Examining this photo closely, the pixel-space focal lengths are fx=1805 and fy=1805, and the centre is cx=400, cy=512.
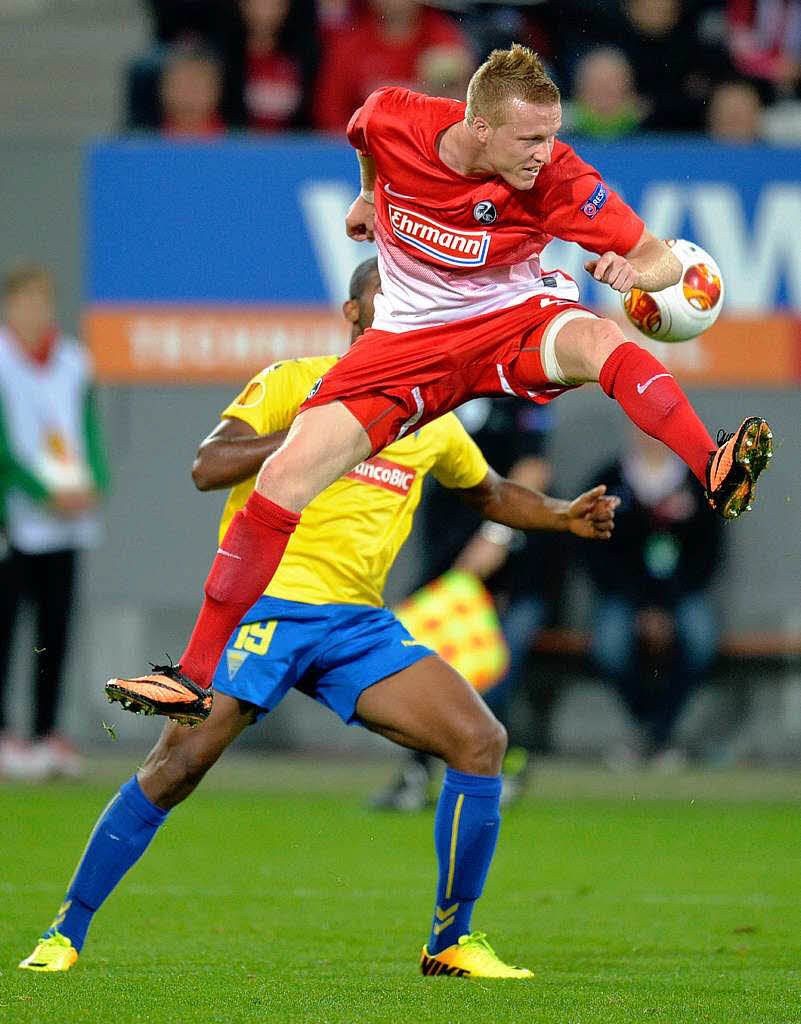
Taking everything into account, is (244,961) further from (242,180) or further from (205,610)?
(242,180)

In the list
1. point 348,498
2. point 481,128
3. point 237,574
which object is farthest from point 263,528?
point 481,128

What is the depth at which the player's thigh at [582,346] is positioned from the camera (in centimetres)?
495

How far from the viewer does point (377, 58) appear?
11.7 m

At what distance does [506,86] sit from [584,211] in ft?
1.37

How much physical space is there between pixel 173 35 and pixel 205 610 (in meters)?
7.89

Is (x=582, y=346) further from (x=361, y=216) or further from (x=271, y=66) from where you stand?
(x=271, y=66)

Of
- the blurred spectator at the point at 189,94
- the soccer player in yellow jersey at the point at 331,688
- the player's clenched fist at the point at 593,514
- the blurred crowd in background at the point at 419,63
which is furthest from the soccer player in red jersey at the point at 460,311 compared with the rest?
the blurred spectator at the point at 189,94

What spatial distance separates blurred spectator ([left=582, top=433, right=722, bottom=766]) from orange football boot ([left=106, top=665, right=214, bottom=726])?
6312 millimetres

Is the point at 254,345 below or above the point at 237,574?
below

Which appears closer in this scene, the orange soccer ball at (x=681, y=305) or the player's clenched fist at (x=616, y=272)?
the player's clenched fist at (x=616, y=272)

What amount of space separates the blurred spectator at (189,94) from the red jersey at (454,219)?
6.46 m

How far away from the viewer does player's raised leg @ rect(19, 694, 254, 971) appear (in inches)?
205

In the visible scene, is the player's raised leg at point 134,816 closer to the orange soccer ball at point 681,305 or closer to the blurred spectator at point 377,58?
the orange soccer ball at point 681,305

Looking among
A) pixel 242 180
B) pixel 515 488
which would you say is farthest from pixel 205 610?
pixel 242 180
